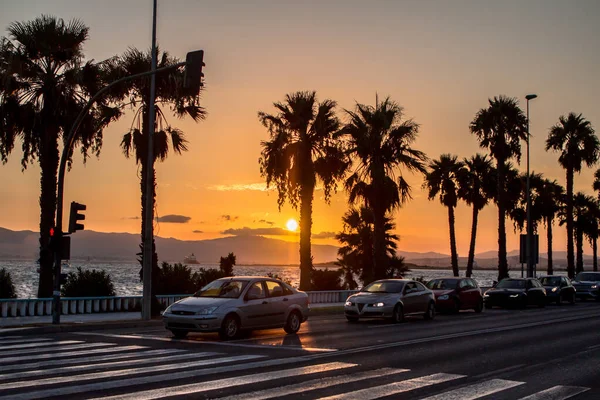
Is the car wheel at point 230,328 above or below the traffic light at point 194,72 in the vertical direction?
below

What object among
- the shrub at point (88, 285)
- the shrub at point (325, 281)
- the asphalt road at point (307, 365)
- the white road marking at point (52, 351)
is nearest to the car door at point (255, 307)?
the asphalt road at point (307, 365)

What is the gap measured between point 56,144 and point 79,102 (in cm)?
194

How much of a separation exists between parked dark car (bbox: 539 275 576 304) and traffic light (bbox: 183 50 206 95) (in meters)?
27.1

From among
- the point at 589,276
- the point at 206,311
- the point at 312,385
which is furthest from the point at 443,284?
the point at 312,385

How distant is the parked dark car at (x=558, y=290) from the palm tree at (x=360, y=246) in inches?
769

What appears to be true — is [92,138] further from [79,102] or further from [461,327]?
[461,327]

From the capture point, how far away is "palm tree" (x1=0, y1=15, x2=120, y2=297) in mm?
27516

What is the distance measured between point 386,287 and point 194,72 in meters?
10.9

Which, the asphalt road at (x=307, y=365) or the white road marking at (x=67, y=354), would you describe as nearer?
the asphalt road at (x=307, y=365)

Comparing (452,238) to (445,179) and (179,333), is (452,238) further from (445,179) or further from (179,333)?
(179,333)

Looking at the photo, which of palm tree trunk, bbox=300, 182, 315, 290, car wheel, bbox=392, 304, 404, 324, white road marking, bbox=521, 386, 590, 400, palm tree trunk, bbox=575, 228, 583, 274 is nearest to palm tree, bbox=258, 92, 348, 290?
palm tree trunk, bbox=300, 182, 315, 290

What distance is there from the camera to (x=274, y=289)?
19.1 m

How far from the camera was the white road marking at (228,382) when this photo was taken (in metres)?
9.39

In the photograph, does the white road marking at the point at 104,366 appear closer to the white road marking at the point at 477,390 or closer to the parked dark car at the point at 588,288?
the white road marking at the point at 477,390
